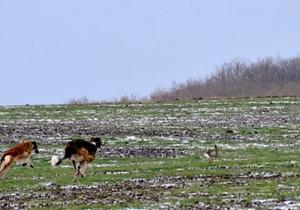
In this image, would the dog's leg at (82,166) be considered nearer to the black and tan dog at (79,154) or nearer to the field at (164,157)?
the black and tan dog at (79,154)

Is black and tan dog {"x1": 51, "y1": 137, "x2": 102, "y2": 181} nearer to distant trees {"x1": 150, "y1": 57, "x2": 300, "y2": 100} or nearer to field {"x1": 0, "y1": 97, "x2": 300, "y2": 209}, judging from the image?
field {"x1": 0, "y1": 97, "x2": 300, "y2": 209}

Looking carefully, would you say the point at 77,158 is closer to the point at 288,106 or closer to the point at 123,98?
the point at 288,106

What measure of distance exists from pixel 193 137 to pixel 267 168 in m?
11.8

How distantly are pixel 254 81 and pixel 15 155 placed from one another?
79647 millimetres

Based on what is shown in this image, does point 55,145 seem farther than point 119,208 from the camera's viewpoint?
Yes

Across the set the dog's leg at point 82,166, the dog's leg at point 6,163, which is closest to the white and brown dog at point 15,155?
the dog's leg at point 6,163

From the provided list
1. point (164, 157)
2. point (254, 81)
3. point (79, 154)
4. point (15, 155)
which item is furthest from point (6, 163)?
point (254, 81)

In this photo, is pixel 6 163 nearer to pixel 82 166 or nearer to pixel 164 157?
pixel 82 166

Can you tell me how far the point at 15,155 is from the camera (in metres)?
20.8

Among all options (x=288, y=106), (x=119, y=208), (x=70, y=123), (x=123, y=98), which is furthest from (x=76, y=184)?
(x=123, y=98)

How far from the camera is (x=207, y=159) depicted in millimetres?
25016

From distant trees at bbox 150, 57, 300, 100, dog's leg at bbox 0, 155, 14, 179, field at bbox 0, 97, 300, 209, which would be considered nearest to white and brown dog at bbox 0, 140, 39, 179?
dog's leg at bbox 0, 155, 14, 179

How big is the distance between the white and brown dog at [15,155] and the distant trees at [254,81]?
68365 millimetres

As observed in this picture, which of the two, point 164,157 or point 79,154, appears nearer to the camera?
point 79,154
